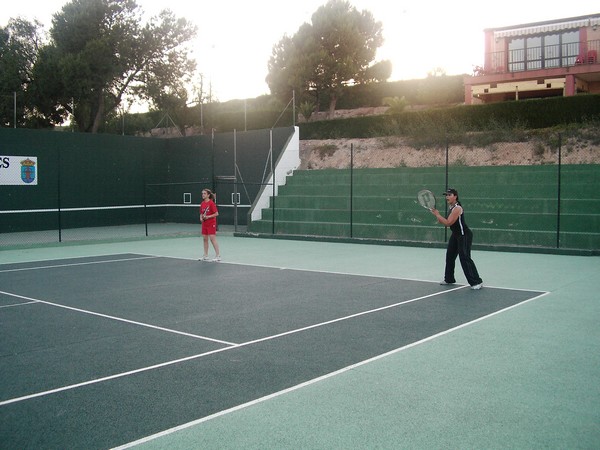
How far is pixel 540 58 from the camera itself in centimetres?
3428

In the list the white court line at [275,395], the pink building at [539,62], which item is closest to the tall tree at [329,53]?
the pink building at [539,62]

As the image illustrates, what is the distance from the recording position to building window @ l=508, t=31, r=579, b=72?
3338 cm

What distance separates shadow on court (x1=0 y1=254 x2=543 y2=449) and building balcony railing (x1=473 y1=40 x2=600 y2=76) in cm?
2573

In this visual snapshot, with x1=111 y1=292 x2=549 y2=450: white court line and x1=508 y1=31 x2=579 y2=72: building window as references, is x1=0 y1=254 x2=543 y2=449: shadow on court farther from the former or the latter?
x1=508 y1=31 x2=579 y2=72: building window

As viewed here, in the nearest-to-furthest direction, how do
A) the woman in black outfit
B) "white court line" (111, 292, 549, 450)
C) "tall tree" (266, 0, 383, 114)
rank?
"white court line" (111, 292, 549, 450) → the woman in black outfit → "tall tree" (266, 0, 383, 114)

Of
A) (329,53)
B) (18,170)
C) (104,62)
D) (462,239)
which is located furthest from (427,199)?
(329,53)

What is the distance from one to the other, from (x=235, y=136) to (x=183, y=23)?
19510 millimetres

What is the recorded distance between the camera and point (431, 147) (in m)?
26.2

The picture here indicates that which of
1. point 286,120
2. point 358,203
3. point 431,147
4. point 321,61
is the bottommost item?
point 358,203

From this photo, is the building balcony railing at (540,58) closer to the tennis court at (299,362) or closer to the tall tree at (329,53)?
the tall tree at (329,53)

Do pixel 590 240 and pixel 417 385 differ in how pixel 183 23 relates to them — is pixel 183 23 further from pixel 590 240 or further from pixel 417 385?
pixel 417 385

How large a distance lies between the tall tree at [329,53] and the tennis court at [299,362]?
3470 cm

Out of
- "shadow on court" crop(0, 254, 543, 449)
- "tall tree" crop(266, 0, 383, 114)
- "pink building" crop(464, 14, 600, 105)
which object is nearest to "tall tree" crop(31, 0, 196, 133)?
"tall tree" crop(266, 0, 383, 114)

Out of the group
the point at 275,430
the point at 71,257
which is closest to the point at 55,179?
the point at 71,257
